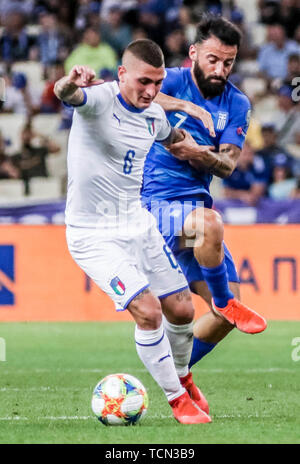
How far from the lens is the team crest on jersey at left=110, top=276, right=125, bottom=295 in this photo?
593 cm

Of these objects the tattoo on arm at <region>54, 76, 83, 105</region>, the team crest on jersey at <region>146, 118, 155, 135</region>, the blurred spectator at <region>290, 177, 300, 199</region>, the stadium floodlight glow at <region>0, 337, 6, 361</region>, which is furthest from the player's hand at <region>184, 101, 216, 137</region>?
the blurred spectator at <region>290, 177, 300, 199</region>

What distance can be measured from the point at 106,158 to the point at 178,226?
1049 millimetres

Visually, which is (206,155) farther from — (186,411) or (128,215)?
(186,411)

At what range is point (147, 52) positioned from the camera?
6027mm

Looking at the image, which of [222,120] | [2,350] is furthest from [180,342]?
[2,350]

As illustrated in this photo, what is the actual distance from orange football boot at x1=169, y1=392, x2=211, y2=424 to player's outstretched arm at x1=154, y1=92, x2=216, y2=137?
6.80ft

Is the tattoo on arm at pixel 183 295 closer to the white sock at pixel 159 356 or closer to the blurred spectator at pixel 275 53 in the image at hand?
the white sock at pixel 159 356

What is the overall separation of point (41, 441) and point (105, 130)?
195cm

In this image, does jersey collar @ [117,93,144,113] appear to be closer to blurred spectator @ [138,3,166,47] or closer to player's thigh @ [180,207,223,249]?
player's thigh @ [180,207,223,249]

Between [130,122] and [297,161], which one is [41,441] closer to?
[130,122]

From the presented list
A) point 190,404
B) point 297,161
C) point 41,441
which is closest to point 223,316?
point 190,404

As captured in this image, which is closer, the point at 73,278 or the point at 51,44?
the point at 73,278

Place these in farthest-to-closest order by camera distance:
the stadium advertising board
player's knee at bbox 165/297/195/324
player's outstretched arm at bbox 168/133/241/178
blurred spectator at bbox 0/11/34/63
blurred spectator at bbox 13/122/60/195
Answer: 1. blurred spectator at bbox 0/11/34/63
2. blurred spectator at bbox 13/122/60/195
3. the stadium advertising board
4. player's outstretched arm at bbox 168/133/241/178
5. player's knee at bbox 165/297/195/324

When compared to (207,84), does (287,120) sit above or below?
below
